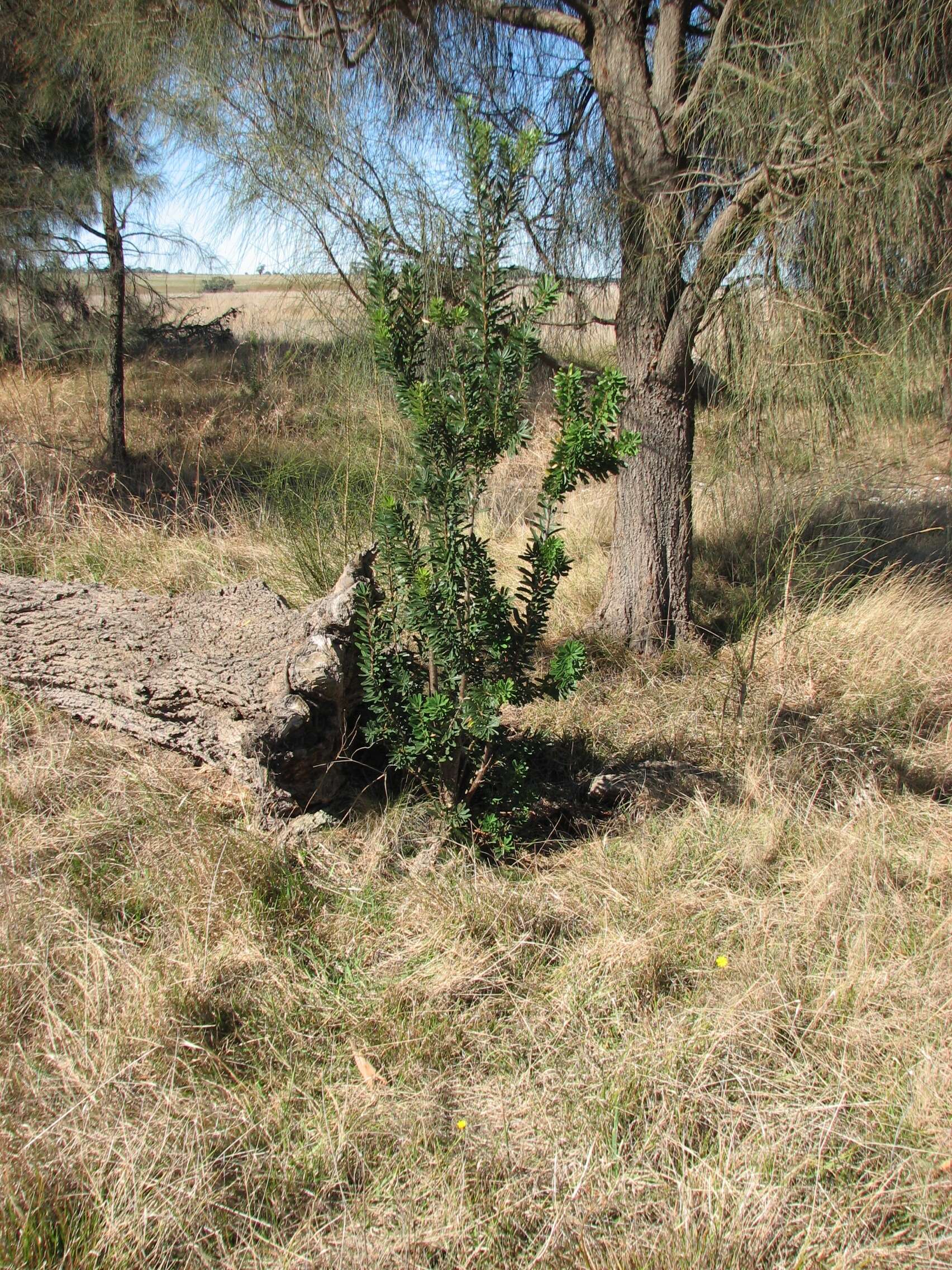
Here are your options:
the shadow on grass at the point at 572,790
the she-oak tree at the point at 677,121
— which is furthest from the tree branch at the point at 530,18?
the shadow on grass at the point at 572,790

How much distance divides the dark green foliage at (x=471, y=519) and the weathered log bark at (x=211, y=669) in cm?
17

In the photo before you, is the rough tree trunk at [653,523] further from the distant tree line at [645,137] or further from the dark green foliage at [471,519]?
the dark green foliage at [471,519]

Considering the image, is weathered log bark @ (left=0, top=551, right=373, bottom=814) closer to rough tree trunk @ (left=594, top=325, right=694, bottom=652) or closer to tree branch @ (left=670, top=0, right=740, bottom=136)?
rough tree trunk @ (left=594, top=325, right=694, bottom=652)

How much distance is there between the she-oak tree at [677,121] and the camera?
2.96 m

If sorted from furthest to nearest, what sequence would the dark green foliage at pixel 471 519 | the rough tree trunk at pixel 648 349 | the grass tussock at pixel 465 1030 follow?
the rough tree trunk at pixel 648 349, the dark green foliage at pixel 471 519, the grass tussock at pixel 465 1030

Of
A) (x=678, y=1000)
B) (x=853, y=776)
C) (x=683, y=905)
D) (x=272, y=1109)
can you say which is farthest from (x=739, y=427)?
(x=272, y=1109)

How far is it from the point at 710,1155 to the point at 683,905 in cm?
75

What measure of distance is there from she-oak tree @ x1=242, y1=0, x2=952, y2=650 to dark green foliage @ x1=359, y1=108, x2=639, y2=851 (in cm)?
131

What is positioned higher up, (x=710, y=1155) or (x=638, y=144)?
(x=638, y=144)

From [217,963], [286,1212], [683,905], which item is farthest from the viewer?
[683,905]

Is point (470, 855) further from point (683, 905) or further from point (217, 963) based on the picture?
point (217, 963)

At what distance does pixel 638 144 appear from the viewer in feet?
13.4

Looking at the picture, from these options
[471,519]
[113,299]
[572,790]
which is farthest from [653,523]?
[113,299]

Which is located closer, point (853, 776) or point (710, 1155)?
point (710, 1155)
